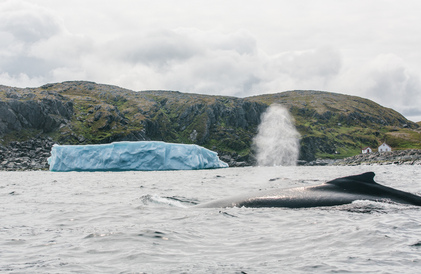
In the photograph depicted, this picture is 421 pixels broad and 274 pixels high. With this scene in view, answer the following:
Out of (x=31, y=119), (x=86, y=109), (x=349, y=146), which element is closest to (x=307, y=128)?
(x=349, y=146)

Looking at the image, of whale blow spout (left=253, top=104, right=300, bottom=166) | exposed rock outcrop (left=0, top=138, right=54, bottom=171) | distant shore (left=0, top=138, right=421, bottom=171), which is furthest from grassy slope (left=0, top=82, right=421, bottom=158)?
distant shore (left=0, top=138, right=421, bottom=171)

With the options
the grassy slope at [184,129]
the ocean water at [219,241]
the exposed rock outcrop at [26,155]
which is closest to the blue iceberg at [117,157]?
the exposed rock outcrop at [26,155]

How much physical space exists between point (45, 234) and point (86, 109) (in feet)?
527

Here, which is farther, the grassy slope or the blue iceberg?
the grassy slope

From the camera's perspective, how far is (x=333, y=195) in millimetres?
11078

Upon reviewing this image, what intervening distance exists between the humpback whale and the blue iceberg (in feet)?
206

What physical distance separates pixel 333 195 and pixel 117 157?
213ft

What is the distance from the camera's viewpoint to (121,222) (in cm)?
982

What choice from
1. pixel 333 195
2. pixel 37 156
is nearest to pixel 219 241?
pixel 333 195

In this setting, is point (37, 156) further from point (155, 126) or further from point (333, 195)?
point (333, 195)

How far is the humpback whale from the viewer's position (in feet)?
35.6

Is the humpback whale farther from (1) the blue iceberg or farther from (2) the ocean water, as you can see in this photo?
(1) the blue iceberg

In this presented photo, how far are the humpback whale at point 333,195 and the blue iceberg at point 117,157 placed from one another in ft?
206

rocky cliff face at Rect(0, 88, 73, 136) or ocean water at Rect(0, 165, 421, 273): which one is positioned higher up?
rocky cliff face at Rect(0, 88, 73, 136)
